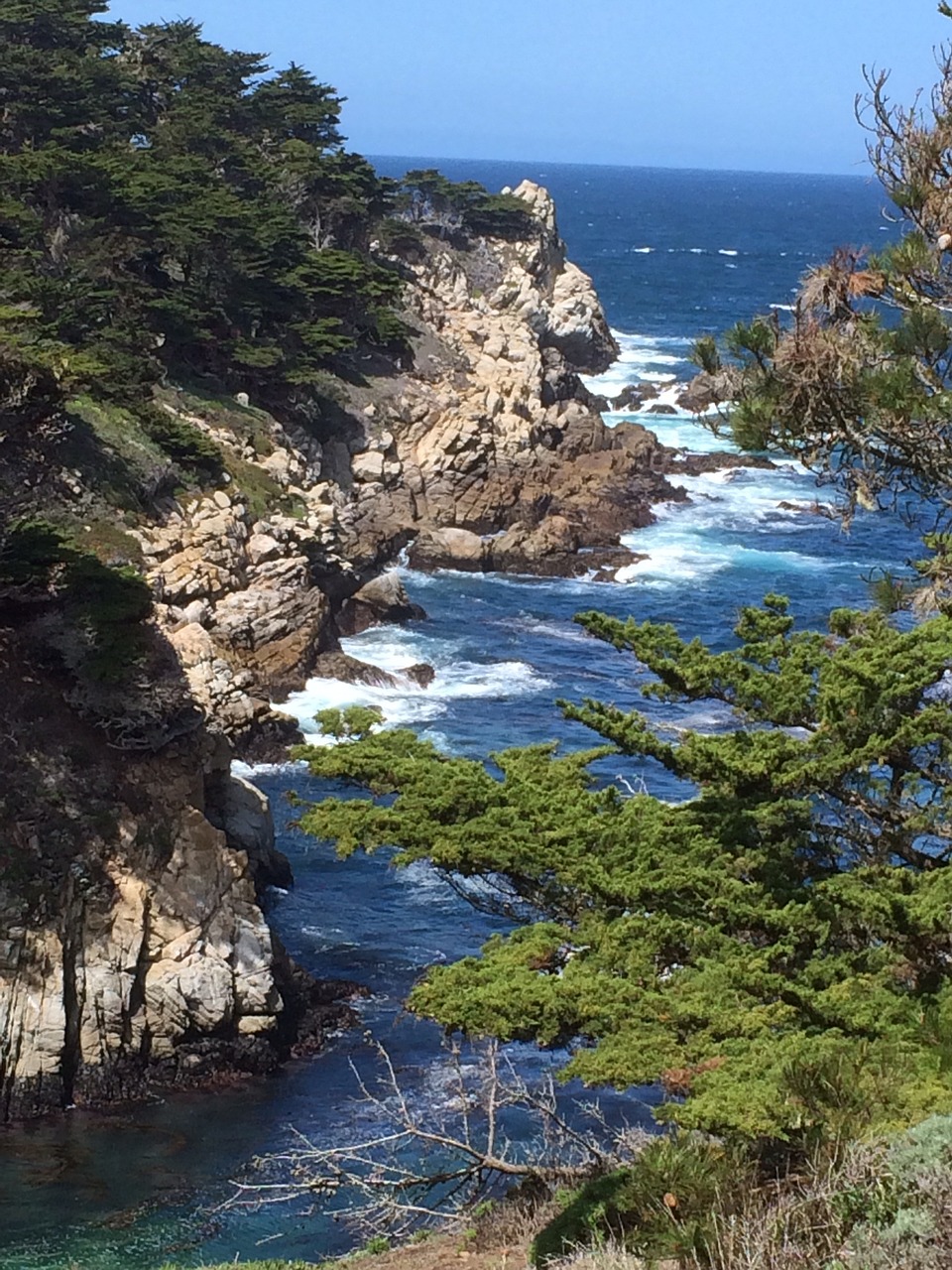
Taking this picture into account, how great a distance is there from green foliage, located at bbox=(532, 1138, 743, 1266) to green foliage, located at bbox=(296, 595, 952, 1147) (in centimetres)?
39

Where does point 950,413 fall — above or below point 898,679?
above

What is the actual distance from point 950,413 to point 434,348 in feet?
129

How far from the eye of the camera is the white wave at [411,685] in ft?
96.4

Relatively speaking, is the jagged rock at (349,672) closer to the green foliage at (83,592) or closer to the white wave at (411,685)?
the white wave at (411,685)

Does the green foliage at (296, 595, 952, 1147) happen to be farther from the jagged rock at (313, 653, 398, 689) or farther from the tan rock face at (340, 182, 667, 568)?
the tan rock face at (340, 182, 667, 568)

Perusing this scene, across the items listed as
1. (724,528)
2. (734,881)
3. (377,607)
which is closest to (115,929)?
(734,881)

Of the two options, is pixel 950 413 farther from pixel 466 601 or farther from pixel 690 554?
pixel 690 554

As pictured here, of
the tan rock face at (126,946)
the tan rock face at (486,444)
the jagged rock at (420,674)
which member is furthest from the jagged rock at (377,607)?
the tan rock face at (126,946)

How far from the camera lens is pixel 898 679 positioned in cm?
998

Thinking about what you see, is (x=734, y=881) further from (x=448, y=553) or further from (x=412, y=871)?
(x=448, y=553)

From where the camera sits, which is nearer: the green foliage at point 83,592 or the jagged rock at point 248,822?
the green foliage at point 83,592

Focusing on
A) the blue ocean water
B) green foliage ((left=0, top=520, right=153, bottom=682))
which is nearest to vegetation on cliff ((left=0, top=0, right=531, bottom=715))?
green foliage ((left=0, top=520, right=153, bottom=682))

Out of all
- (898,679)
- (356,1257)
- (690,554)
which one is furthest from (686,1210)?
(690,554)

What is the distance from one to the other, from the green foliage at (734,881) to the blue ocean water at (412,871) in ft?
10.4
